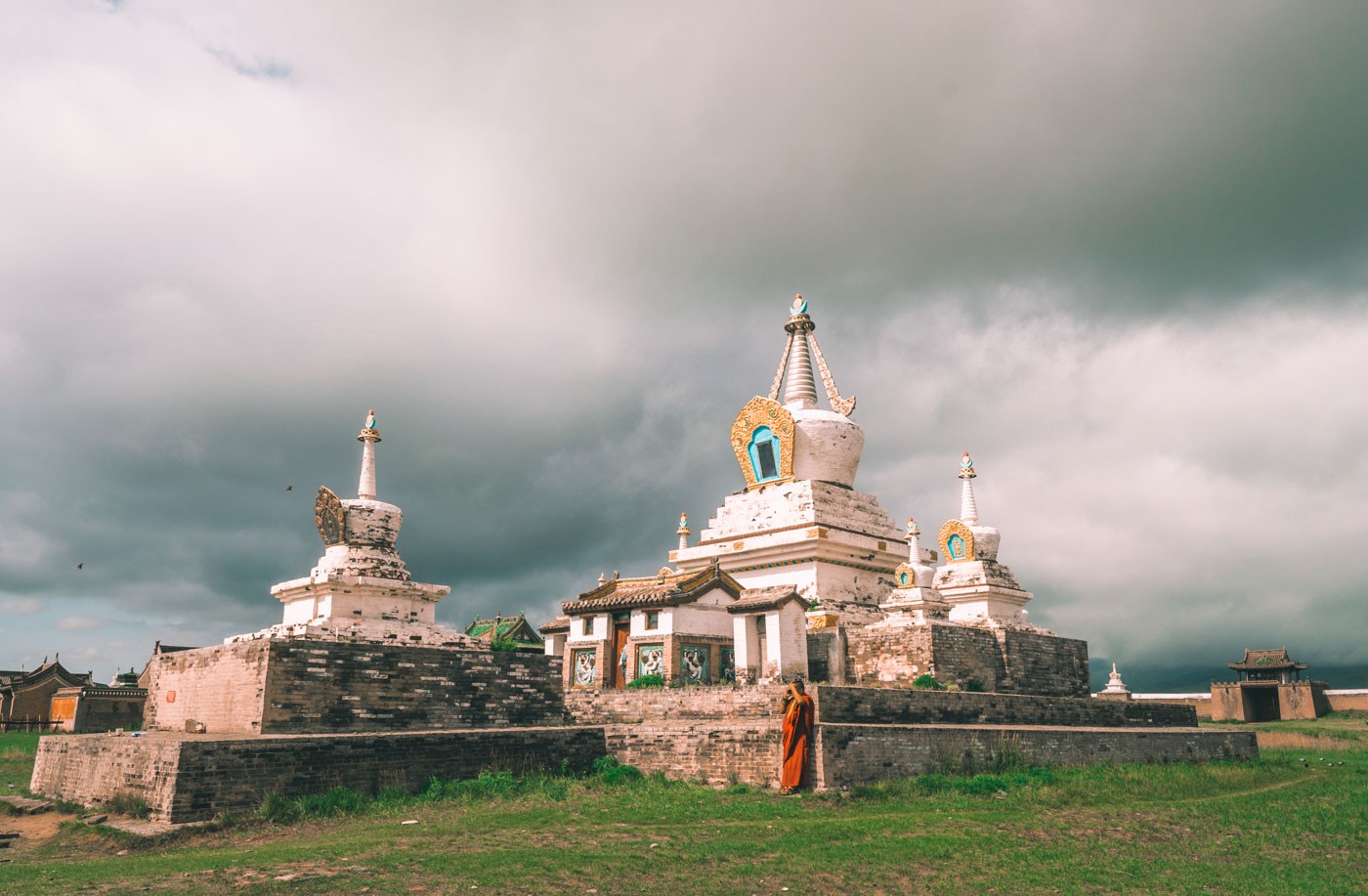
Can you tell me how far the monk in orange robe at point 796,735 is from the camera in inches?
653

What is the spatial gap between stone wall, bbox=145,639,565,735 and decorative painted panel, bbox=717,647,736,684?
18.4ft

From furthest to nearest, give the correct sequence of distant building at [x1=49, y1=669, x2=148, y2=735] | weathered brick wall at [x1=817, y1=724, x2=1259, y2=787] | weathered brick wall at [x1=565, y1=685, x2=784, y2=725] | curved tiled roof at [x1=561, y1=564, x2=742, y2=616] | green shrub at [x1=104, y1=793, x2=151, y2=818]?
distant building at [x1=49, y1=669, x2=148, y2=735], curved tiled roof at [x1=561, y1=564, x2=742, y2=616], weathered brick wall at [x1=565, y1=685, x2=784, y2=725], weathered brick wall at [x1=817, y1=724, x2=1259, y2=787], green shrub at [x1=104, y1=793, x2=151, y2=818]

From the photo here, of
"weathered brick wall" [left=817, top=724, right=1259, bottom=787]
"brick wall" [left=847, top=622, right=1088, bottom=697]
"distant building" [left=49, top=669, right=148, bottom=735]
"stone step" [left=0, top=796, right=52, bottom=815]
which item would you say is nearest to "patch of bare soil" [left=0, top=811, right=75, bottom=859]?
"stone step" [left=0, top=796, right=52, bottom=815]

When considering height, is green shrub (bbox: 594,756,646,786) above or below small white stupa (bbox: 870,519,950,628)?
below

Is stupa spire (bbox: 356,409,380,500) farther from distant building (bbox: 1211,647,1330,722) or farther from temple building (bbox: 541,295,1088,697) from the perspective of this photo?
distant building (bbox: 1211,647,1330,722)

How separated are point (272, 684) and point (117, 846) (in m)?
4.24

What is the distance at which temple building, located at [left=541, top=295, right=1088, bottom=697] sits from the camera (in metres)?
25.4

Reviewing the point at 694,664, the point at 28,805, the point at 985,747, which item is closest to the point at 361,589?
the point at 28,805

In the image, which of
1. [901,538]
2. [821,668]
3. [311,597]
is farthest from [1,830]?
[901,538]

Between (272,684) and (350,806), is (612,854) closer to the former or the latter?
(350,806)

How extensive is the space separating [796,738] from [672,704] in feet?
17.0

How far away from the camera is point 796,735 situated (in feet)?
55.0

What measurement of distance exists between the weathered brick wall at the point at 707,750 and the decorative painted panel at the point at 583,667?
23.7 ft

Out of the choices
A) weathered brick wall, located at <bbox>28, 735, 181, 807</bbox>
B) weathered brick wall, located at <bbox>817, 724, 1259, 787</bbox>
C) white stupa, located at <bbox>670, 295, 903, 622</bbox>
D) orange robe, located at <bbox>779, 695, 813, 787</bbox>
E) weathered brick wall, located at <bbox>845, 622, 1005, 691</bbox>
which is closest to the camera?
weathered brick wall, located at <bbox>28, 735, 181, 807</bbox>
